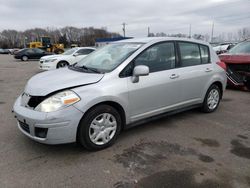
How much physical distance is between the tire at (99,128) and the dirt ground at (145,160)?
0.48 ft

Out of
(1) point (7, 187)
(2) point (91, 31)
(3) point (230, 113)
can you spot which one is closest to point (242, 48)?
(3) point (230, 113)

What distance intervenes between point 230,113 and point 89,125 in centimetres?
346

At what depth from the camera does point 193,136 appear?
3607 mm

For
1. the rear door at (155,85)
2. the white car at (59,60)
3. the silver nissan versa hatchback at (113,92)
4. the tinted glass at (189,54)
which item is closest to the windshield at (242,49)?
the silver nissan versa hatchback at (113,92)

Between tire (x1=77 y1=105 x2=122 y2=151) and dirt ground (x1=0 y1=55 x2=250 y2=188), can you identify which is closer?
dirt ground (x1=0 y1=55 x2=250 y2=188)

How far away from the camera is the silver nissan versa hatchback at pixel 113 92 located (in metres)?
2.77

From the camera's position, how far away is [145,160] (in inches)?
113

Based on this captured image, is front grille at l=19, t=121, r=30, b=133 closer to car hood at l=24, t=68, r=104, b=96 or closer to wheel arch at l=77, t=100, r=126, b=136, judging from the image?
car hood at l=24, t=68, r=104, b=96

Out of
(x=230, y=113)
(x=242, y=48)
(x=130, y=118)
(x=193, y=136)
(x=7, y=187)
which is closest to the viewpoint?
(x=7, y=187)

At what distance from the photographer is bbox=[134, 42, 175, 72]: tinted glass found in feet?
11.5

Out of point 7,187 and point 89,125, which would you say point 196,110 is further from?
point 7,187

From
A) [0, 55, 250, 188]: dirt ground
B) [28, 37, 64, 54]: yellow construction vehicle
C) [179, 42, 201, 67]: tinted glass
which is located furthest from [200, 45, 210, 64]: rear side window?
[28, 37, 64, 54]: yellow construction vehicle

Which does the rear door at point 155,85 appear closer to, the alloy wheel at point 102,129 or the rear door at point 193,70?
the rear door at point 193,70

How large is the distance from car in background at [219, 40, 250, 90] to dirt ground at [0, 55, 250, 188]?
10.9 feet
